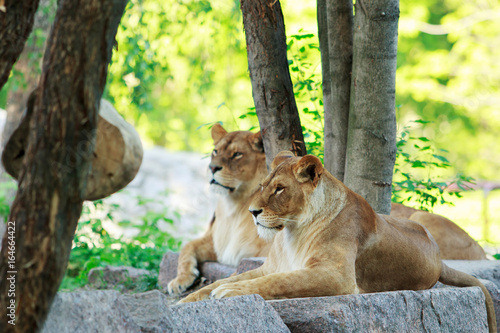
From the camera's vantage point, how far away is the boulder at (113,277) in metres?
5.46

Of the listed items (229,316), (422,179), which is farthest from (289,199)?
(422,179)

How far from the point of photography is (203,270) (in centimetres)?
511

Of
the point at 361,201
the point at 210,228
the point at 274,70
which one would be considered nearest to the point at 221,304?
the point at 361,201

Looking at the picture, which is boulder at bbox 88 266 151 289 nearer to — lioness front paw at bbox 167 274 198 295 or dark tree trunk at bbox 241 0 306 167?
lioness front paw at bbox 167 274 198 295

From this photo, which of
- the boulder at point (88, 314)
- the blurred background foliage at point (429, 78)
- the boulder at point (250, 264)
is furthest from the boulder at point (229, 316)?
the blurred background foliage at point (429, 78)

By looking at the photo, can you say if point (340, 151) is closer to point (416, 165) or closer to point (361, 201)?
point (361, 201)

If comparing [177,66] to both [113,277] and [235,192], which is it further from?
[235,192]

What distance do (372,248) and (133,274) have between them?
316 centimetres

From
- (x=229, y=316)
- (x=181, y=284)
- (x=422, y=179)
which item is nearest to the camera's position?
(x=229, y=316)

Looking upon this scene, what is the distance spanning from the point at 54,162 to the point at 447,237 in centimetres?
418

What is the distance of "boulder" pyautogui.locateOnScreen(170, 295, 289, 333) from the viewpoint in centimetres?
220

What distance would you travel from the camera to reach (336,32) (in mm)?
4098

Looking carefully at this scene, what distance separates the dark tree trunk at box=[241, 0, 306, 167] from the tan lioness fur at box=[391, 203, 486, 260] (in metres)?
1.68

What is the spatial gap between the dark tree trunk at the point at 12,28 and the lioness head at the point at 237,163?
3.04 m
